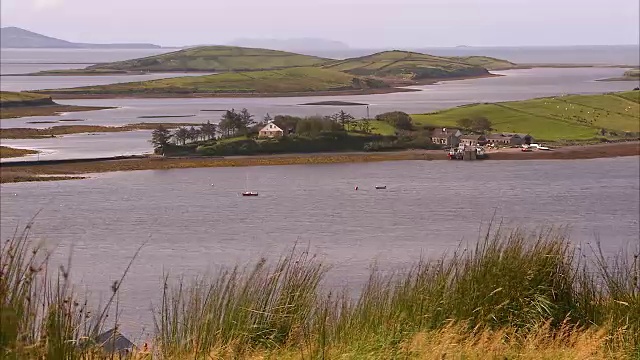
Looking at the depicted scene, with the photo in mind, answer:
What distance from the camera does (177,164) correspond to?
140 feet

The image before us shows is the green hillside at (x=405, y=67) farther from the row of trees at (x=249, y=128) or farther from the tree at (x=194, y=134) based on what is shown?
the tree at (x=194, y=134)

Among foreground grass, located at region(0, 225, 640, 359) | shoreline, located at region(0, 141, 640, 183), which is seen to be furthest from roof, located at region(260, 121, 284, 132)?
foreground grass, located at region(0, 225, 640, 359)

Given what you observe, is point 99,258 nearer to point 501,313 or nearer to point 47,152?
point 501,313

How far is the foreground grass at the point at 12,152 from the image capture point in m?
43.4

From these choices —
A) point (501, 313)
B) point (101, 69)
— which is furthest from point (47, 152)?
point (101, 69)

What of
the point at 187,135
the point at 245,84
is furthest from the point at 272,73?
the point at 187,135

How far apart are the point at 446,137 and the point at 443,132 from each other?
64.4 inches

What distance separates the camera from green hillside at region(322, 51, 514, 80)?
121188mm

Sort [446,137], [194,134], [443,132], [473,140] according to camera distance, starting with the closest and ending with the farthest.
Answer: [194,134] → [473,140] → [446,137] → [443,132]

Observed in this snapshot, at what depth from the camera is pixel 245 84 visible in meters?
101

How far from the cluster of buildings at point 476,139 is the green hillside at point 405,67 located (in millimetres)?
66982

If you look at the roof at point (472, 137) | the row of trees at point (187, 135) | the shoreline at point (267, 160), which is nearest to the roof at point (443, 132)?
the roof at point (472, 137)

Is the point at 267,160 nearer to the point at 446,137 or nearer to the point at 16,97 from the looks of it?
the point at 446,137

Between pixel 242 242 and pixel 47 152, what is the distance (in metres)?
25.1
